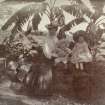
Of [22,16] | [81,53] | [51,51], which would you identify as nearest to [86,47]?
[81,53]

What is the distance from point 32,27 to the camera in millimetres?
3191

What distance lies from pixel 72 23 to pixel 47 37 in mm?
333

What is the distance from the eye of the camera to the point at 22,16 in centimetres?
322

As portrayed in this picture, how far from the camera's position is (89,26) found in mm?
3150

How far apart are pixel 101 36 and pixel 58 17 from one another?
545 mm

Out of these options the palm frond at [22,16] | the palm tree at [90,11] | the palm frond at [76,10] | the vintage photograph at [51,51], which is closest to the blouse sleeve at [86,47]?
the vintage photograph at [51,51]

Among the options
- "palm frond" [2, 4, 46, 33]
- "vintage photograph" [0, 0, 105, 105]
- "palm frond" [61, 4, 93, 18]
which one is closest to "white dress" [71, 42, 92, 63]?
"vintage photograph" [0, 0, 105, 105]

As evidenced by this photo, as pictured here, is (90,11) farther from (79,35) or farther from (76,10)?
(79,35)

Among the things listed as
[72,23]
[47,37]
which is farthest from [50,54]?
[72,23]

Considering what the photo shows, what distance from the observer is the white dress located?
3.13 metres

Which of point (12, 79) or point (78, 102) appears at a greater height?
point (12, 79)

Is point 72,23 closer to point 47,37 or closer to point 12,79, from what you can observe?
point 47,37

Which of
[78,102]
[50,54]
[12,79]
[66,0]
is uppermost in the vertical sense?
[66,0]

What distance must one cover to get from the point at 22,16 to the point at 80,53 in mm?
812
